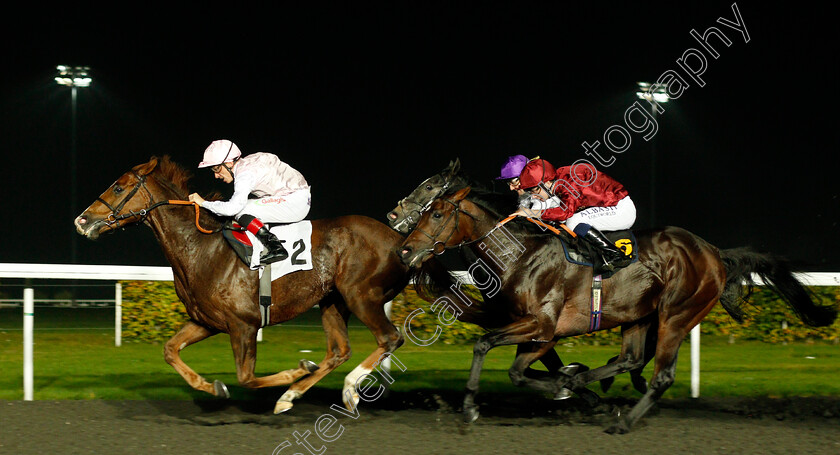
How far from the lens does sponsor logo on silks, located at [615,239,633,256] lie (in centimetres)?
499

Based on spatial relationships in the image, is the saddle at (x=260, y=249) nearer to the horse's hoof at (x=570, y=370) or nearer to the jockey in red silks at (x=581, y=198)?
the jockey in red silks at (x=581, y=198)

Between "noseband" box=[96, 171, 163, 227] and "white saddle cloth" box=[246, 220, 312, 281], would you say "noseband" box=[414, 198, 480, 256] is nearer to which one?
"white saddle cloth" box=[246, 220, 312, 281]

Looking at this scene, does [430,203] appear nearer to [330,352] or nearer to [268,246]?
[268,246]

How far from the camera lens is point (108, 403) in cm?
513

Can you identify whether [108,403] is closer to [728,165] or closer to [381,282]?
[381,282]

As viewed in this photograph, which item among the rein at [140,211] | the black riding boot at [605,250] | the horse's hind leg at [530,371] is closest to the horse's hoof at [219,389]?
the rein at [140,211]

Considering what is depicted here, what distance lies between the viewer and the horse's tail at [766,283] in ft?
17.6

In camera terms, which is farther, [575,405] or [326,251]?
[575,405]

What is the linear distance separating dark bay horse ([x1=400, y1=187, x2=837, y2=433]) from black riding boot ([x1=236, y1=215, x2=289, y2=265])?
77 centimetres

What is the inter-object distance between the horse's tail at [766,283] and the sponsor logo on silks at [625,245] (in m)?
0.77

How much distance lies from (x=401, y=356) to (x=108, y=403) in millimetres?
3231

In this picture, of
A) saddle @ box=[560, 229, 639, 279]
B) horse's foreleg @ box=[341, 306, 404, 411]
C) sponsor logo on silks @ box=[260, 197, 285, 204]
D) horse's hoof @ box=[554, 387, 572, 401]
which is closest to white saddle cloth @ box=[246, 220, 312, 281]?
sponsor logo on silks @ box=[260, 197, 285, 204]

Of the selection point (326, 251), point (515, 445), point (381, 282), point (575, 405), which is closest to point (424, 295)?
point (381, 282)

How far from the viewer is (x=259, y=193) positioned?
17.0 feet
